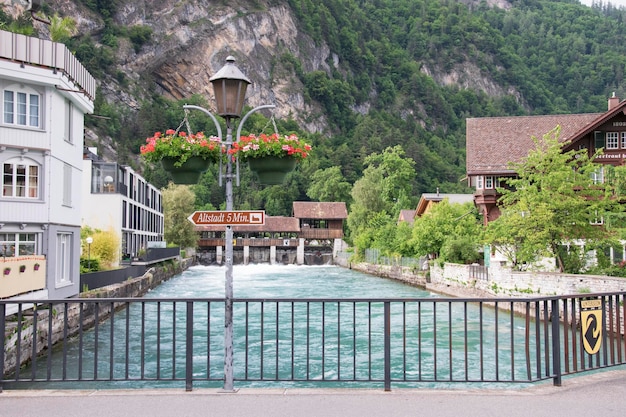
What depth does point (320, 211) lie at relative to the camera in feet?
326

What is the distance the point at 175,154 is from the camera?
26.8 feet

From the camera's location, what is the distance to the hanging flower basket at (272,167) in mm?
8312

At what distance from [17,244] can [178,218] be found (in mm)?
58453

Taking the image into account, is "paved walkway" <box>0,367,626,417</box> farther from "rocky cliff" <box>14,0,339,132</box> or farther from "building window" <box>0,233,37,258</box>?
"rocky cliff" <box>14,0,339,132</box>

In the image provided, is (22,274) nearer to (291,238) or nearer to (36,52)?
(36,52)

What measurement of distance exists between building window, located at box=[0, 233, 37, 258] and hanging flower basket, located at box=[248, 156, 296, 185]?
16568mm

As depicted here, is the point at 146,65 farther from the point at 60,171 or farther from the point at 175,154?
the point at 175,154

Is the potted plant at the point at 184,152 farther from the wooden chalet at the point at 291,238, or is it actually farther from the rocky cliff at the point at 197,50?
the rocky cliff at the point at 197,50

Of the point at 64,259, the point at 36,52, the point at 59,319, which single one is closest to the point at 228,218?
the point at 59,319

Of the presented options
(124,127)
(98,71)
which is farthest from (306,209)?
(98,71)

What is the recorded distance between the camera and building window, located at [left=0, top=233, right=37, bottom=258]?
22.2 meters

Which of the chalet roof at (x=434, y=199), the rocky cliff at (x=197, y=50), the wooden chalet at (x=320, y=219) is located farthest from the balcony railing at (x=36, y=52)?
the rocky cliff at (x=197, y=50)

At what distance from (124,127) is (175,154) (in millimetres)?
140927

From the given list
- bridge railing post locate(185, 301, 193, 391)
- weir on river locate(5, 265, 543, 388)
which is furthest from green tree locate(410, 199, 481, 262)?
bridge railing post locate(185, 301, 193, 391)
